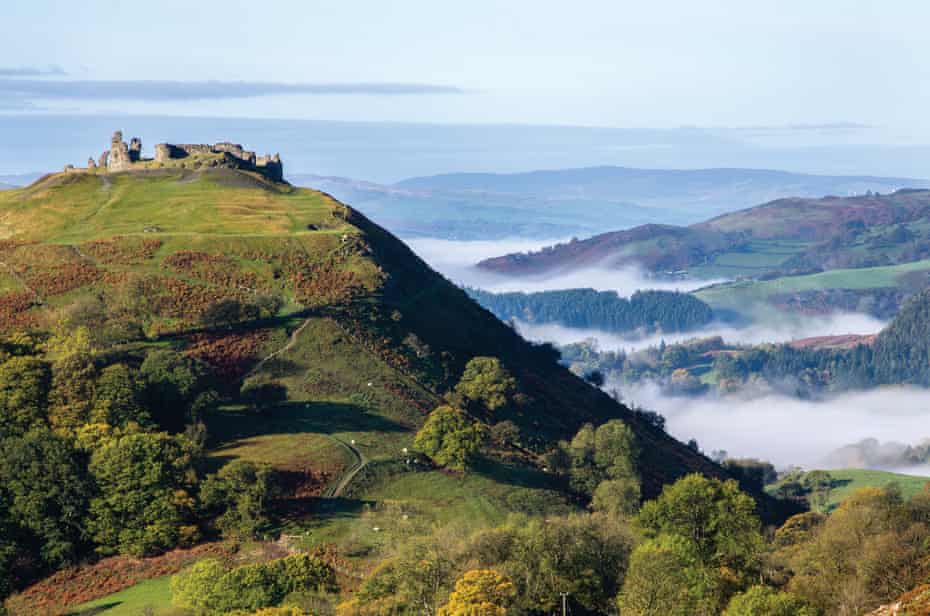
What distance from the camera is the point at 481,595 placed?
173 ft

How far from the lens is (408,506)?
257 ft

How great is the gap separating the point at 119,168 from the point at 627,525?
362 feet

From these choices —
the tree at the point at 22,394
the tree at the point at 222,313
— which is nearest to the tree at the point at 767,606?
the tree at the point at 22,394

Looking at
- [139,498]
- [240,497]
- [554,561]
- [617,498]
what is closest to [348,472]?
[240,497]

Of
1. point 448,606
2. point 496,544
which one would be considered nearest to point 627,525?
point 496,544

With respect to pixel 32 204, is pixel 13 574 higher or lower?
lower

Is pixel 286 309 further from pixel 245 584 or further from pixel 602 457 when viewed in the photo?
pixel 245 584

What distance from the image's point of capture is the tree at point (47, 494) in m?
71.1

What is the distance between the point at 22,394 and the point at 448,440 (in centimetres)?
3475

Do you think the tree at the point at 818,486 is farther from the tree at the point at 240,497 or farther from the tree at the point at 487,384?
the tree at the point at 240,497

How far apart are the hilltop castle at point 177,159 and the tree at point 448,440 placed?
79.7m

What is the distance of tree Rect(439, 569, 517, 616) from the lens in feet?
168

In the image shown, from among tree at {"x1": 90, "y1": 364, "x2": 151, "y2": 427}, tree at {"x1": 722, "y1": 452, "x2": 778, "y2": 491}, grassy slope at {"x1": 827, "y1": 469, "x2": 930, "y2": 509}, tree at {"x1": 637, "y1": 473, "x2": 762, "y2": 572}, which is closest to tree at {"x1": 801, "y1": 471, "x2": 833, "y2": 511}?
grassy slope at {"x1": 827, "y1": 469, "x2": 930, "y2": 509}

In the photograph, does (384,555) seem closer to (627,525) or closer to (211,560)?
(211,560)
